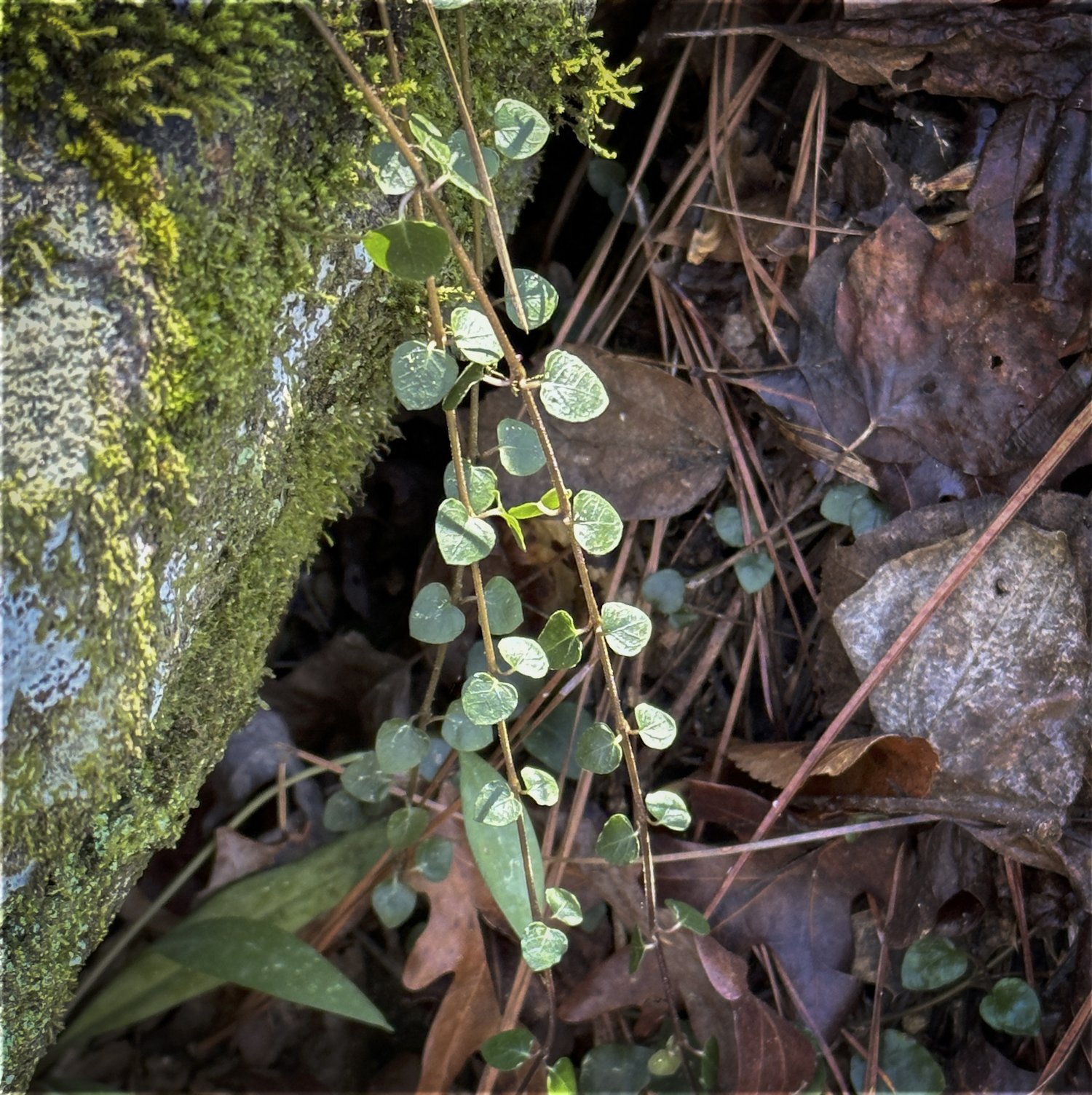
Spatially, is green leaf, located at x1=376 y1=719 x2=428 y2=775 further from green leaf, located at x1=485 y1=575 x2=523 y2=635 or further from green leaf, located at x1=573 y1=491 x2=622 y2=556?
green leaf, located at x1=573 y1=491 x2=622 y2=556

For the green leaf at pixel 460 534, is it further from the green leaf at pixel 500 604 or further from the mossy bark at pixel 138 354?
the mossy bark at pixel 138 354

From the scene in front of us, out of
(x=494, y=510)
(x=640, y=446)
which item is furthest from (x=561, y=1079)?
(x=640, y=446)

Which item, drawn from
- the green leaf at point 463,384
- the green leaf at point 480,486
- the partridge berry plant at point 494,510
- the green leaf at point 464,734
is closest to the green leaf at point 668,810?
the partridge berry plant at point 494,510

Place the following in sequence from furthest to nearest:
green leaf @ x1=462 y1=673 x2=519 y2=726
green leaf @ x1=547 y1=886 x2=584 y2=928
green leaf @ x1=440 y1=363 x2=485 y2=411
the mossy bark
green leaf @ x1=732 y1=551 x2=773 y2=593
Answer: green leaf @ x1=732 y1=551 x2=773 y2=593 < green leaf @ x1=547 y1=886 x2=584 y2=928 < green leaf @ x1=462 y1=673 x2=519 y2=726 < green leaf @ x1=440 y1=363 x2=485 y2=411 < the mossy bark

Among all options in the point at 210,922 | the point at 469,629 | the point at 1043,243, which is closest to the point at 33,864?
the point at 210,922

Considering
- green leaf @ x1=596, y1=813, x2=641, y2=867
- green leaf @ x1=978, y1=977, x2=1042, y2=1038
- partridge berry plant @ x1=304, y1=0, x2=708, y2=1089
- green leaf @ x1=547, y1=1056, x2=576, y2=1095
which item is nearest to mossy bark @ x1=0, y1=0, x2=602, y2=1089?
partridge berry plant @ x1=304, y1=0, x2=708, y2=1089

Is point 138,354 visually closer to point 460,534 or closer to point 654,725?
point 460,534
